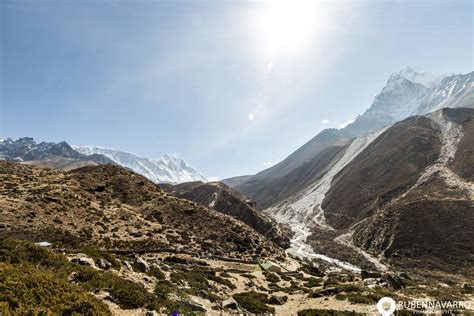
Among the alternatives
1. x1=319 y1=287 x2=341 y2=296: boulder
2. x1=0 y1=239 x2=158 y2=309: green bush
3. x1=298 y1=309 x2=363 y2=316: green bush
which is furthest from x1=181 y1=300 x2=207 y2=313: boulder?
x1=319 y1=287 x2=341 y2=296: boulder

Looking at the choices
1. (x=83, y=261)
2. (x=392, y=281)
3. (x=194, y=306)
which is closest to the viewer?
(x=194, y=306)

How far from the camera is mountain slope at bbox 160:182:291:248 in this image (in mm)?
98000

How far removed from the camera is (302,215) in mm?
162625

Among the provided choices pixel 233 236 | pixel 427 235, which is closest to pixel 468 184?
pixel 427 235

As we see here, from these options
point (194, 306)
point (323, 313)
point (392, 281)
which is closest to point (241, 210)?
point (392, 281)

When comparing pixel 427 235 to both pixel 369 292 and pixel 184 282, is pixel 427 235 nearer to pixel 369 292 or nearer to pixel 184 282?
pixel 369 292

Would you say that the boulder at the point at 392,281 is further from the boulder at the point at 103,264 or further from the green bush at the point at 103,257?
the boulder at the point at 103,264

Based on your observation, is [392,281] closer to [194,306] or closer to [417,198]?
[194,306]

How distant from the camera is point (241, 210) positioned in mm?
112250

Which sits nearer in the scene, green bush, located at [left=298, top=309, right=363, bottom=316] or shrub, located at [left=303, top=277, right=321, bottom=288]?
green bush, located at [left=298, top=309, right=363, bottom=316]

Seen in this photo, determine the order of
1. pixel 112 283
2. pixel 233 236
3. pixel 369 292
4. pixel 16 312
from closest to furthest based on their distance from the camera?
pixel 16 312 → pixel 112 283 → pixel 369 292 → pixel 233 236

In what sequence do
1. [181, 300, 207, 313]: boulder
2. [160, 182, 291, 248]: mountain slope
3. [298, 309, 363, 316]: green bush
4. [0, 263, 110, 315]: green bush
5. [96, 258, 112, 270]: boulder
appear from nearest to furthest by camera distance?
[0, 263, 110, 315]: green bush → [181, 300, 207, 313]: boulder → [298, 309, 363, 316]: green bush → [96, 258, 112, 270]: boulder → [160, 182, 291, 248]: mountain slope

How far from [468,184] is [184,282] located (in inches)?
3984

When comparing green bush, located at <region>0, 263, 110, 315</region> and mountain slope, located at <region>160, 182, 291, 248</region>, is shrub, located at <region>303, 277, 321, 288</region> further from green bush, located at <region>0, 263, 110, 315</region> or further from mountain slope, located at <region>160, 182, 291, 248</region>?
mountain slope, located at <region>160, 182, 291, 248</region>
